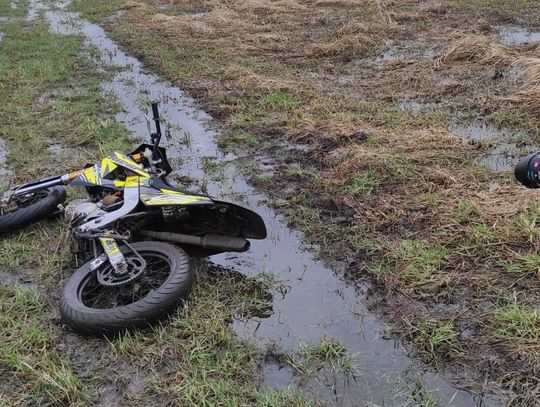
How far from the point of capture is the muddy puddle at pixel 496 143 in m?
5.57

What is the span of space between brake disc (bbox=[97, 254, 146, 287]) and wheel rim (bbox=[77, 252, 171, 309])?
4 cm

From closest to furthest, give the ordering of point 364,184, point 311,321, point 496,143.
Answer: point 311,321, point 364,184, point 496,143

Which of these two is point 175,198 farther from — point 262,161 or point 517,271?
point 517,271

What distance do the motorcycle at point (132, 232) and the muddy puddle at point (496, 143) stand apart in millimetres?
2879

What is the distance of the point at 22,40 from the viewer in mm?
13203

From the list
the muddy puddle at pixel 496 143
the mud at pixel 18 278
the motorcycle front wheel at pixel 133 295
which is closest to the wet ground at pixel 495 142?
the muddy puddle at pixel 496 143

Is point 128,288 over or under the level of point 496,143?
under

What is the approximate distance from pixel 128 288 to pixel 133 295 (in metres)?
0.06

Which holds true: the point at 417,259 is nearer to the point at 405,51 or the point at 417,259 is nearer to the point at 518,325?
the point at 518,325

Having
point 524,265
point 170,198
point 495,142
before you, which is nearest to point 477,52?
point 495,142

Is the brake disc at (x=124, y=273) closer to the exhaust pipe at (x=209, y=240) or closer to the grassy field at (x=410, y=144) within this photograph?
the exhaust pipe at (x=209, y=240)

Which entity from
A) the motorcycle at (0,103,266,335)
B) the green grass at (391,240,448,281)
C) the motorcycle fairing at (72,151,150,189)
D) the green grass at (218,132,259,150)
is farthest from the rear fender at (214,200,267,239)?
the green grass at (218,132,259,150)

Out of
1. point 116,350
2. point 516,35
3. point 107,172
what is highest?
point 516,35

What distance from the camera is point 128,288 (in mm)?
3770
